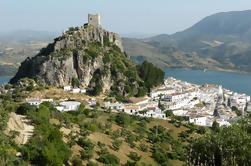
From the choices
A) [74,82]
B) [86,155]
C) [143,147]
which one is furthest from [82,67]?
[86,155]

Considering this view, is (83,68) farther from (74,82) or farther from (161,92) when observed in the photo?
(161,92)

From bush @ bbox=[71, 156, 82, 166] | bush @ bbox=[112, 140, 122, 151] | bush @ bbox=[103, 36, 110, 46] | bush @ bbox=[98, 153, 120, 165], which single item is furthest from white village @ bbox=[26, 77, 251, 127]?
bush @ bbox=[71, 156, 82, 166]

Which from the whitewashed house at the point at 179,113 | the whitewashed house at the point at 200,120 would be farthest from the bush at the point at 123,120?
the whitewashed house at the point at 179,113

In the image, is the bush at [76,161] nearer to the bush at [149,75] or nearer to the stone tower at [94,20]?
the bush at [149,75]

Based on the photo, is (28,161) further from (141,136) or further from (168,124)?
(168,124)

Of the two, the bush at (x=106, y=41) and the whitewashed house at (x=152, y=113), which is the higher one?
the bush at (x=106, y=41)

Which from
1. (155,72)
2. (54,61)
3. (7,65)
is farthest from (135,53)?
(54,61)

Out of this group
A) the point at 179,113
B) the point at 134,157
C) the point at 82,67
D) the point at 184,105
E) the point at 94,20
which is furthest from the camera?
the point at 94,20
